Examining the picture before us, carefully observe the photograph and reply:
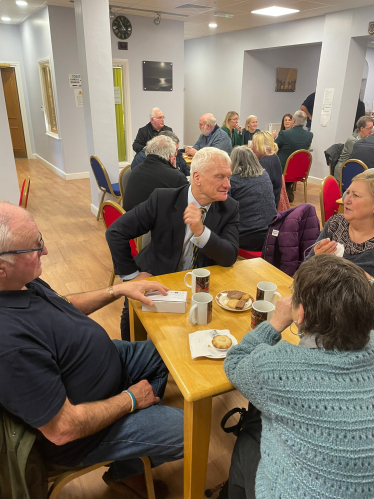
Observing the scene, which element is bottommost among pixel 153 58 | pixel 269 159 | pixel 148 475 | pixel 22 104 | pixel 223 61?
pixel 148 475

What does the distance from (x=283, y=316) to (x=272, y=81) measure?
874 centimetres

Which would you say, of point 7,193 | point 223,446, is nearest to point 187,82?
point 7,193

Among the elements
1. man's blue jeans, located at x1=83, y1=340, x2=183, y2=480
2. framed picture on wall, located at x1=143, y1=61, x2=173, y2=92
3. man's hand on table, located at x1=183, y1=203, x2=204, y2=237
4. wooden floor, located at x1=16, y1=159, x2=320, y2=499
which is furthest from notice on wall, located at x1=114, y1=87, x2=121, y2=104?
man's blue jeans, located at x1=83, y1=340, x2=183, y2=480

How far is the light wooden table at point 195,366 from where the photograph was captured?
44.2 inches

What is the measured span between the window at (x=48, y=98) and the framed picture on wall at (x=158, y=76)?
1811 mm

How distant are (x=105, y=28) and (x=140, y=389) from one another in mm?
4262

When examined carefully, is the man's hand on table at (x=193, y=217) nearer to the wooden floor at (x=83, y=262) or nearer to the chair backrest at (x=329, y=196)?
the wooden floor at (x=83, y=262)

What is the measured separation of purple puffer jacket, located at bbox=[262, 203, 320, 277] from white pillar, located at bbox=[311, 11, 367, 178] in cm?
498

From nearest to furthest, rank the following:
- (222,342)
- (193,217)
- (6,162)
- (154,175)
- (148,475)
A: (222,342) → (148,475) → (193,217) → (154,175) → (6,162)

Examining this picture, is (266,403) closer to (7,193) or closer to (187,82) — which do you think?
(7,193)

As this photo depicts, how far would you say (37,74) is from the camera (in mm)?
7543

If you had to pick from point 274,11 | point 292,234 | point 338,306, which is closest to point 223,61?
point 274,11

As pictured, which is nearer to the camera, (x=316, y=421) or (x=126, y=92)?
(x=316, y=421)

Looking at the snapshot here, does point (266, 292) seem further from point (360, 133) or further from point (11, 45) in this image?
point (11, 45)
